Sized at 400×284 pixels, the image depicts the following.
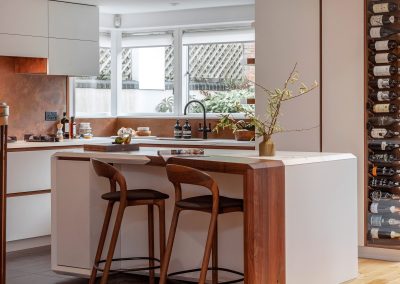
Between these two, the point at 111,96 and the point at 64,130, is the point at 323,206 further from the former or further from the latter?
the point at 111,96

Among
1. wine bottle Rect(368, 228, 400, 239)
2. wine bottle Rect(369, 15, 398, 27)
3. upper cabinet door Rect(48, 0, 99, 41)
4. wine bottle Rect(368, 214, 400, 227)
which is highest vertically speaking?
upper cabinet door Rect(48, 0, 99, 41)

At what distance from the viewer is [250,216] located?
171 inches

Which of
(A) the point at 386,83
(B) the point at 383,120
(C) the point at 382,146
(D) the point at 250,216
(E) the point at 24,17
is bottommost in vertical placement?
(D) the point at 250,216

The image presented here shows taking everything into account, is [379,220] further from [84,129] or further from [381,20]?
[84,129]

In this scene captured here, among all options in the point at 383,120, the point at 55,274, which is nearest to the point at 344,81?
the point at 383,120

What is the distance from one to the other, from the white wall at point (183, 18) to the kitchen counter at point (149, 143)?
1.36 meters

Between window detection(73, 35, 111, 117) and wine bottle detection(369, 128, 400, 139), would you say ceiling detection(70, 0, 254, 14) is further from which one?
wine bottle detection(369, 128, 400, 139)

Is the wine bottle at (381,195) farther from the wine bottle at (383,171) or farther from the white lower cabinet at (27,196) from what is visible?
the white lower cabinet at (27,196)

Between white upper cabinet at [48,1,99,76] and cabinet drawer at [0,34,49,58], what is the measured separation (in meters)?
0.11

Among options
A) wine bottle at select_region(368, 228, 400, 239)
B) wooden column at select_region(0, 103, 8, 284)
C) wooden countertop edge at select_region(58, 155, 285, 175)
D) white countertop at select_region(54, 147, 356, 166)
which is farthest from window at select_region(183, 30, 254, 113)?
wooden column at select_region(0, 103, 8, 284)

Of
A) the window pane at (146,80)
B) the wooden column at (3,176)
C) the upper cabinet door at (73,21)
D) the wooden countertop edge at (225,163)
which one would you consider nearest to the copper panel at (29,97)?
the upper cabinet door at (73,21)

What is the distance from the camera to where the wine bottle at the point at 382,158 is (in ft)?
20.6

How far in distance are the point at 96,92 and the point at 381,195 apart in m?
3.88

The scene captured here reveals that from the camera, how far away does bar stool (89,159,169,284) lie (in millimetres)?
4871
